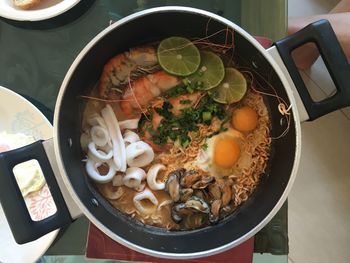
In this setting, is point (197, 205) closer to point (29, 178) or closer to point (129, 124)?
point (129, 124)

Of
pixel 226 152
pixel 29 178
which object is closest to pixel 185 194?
pixel 226 152

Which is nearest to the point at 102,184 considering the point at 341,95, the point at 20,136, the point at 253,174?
the point at 20,136

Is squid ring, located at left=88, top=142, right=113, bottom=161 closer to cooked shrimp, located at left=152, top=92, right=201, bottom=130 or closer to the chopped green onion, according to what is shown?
cooked shrimp, located at left=152, top=92, right=201, bottom=130

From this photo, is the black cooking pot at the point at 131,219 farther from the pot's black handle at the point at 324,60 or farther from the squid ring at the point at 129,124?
the squid ring at the point at 129,124

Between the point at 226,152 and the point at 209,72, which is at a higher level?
the point at 209,72

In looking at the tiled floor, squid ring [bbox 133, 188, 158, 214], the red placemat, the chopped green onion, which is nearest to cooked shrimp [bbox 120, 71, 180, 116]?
the chopped green onion

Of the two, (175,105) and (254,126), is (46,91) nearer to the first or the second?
(175,105)

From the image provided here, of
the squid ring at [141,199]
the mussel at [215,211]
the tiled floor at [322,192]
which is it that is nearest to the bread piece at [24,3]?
the squid ring at [141,199]
